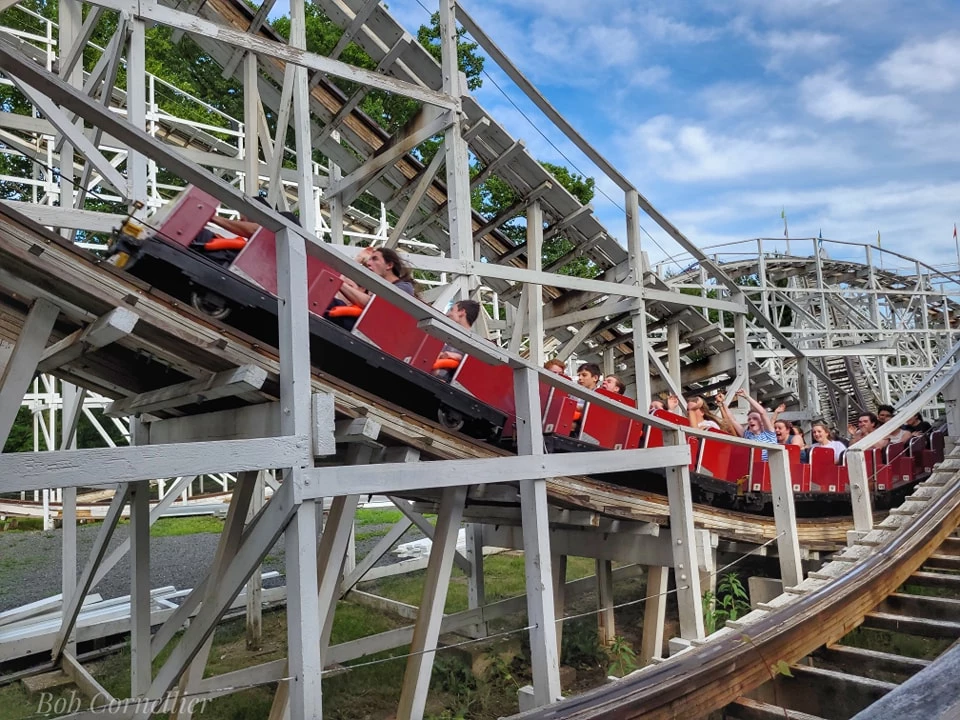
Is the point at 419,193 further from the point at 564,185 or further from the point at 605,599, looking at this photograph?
the point at 564,185

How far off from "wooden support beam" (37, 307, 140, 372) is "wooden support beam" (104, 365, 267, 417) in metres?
0.46

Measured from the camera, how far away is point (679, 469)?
5.03 m

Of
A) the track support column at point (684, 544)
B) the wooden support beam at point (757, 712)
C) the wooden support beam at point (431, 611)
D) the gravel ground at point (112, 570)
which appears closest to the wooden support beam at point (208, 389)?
the wooden support beam at point (431, 611)

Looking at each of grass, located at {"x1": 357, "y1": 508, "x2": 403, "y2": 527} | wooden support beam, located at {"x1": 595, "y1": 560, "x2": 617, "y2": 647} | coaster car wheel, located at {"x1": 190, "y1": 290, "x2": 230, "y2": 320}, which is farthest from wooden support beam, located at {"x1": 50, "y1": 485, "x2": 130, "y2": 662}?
grass, located at {"x1": 357, "y1": 508, "x2": 403, "y2": 527}

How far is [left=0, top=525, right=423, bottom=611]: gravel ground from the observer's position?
9258 mm

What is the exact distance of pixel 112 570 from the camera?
35.1 feet

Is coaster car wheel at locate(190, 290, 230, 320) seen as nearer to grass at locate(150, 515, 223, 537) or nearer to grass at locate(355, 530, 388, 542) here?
grass at locate(355, 530, 388, 542)

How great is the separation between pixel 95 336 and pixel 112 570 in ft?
29.4

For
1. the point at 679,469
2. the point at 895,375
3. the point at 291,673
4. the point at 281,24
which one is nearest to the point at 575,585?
the point at 679,469

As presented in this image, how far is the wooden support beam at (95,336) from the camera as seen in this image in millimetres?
2980

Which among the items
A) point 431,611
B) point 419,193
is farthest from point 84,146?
point 431,611

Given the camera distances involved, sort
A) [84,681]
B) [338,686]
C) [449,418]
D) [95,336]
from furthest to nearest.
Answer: [338,686] → [84,681] → [449,418] → [95,336]

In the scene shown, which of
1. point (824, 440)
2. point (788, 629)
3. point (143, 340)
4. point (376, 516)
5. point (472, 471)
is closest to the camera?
point (143, 340)

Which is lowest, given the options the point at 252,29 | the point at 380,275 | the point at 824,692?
the point at 824,692
